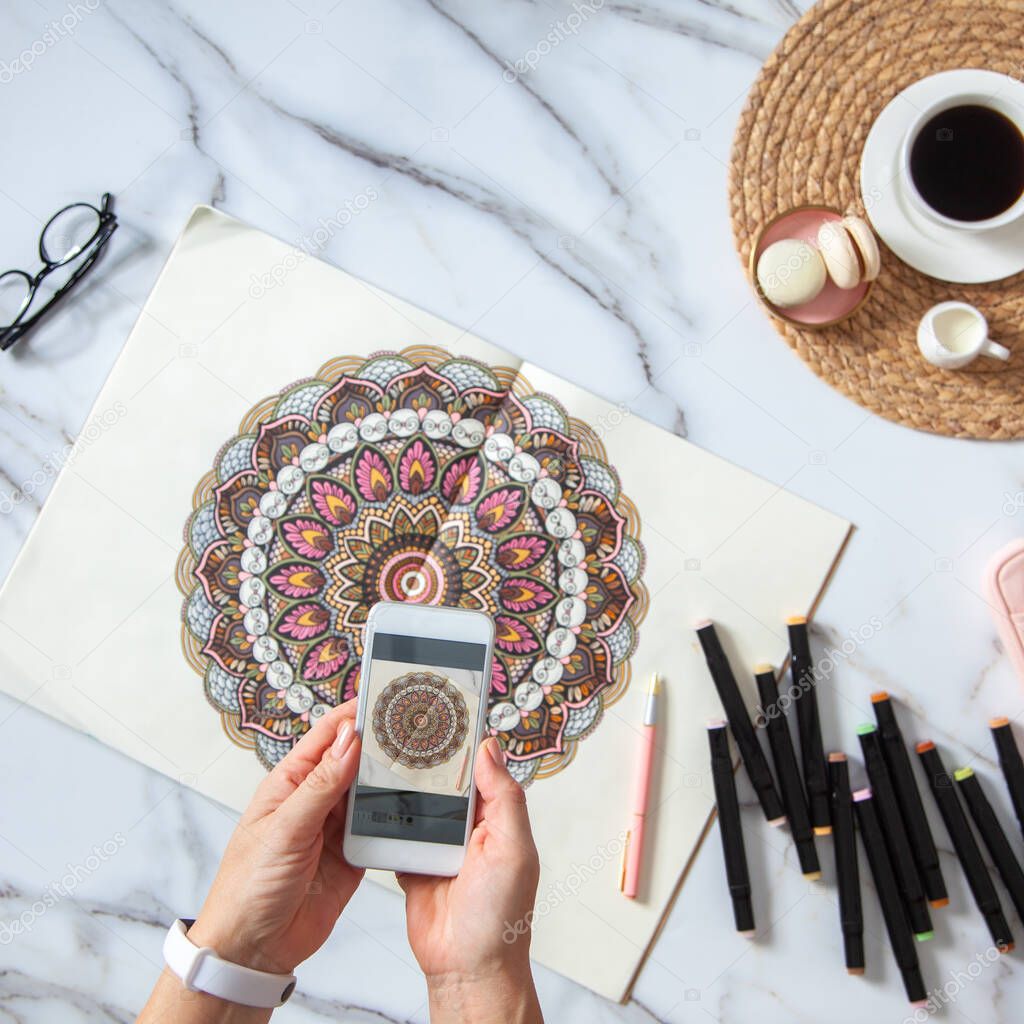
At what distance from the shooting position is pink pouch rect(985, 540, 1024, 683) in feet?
2.46

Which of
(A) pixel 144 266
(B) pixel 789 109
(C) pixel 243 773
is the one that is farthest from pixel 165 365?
(B) pixel 789 109

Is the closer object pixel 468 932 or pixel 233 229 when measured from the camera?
pixel 468 932

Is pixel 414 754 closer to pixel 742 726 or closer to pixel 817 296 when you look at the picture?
pixel 742 726

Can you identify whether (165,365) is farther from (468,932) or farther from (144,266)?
(468,932)

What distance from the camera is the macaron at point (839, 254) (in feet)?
2.32

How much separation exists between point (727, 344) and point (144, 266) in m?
0.50

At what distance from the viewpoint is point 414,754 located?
0.64 metres

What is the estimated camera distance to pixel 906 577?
0.77 metres

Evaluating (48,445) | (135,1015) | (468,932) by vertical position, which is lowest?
(135,1015)
